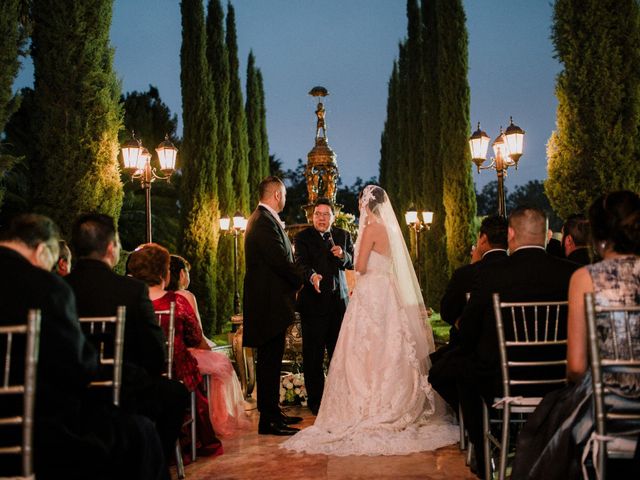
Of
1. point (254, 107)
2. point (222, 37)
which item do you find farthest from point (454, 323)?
point (254, 107)

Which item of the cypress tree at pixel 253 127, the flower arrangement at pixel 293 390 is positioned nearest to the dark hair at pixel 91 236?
the flower arrangement at pixel 293 390

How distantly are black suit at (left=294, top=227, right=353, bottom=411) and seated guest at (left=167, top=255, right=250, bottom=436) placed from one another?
731mm

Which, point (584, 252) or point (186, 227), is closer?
point (584, 252)

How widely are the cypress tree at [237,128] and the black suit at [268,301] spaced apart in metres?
17.7

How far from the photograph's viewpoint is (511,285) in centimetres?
342

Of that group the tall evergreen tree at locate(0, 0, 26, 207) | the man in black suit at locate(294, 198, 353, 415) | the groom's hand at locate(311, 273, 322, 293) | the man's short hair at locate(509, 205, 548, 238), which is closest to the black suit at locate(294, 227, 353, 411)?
the man in black suit at locate(294, 198, 353, 415)

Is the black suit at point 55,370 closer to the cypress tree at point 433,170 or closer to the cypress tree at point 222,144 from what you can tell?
the cypress tree at point 222,144

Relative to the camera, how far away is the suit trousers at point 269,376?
5.46 m

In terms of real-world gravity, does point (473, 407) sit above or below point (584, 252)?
below

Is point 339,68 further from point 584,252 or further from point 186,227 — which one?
point 584,252

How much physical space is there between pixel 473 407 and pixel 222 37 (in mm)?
19946

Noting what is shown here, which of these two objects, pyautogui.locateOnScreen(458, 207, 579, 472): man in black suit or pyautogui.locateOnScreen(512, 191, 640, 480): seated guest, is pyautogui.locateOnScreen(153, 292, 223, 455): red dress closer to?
pyautogui.locateOnScreen(458, 207, 579, 472): man in black suit

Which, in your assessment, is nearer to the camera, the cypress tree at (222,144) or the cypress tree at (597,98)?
the cypress tree at (597,98)

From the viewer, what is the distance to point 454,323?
4.66 meters
